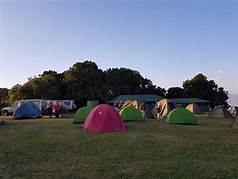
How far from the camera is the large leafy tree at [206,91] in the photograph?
2931 inches

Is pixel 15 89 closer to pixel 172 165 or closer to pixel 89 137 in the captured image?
pixel 89 137

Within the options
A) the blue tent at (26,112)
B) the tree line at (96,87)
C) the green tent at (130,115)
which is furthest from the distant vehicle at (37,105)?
the green tent at (130,115)

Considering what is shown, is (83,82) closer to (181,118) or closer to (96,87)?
(96,87)

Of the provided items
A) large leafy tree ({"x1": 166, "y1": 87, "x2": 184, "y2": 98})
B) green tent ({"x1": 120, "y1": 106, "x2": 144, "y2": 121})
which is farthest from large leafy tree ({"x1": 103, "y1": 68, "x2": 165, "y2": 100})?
green tent ({"x1": 120, "y1": 106, "x2": 144, "y2": 121})

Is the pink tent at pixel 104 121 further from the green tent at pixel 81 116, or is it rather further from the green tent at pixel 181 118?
the green tent at pixel 181 118

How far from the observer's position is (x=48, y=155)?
11.1 metres

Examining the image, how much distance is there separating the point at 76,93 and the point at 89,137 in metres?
51.5

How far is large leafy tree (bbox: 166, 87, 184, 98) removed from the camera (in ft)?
253

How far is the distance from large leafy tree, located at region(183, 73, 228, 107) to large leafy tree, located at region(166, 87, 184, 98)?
4.01 feet

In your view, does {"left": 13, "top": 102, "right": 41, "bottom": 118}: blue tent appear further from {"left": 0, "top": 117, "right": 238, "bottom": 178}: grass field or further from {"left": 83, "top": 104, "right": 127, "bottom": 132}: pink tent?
{"left": 0, "top": 117, "right": 238, "bottom": 178}: grass field

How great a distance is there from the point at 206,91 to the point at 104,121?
60215 mm

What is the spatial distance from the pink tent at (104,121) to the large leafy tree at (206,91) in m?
58.6

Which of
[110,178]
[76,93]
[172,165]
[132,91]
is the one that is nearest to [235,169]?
[172,165]

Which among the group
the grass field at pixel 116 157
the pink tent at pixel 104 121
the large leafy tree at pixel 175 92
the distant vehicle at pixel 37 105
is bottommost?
the grass field at pixel 116 157
